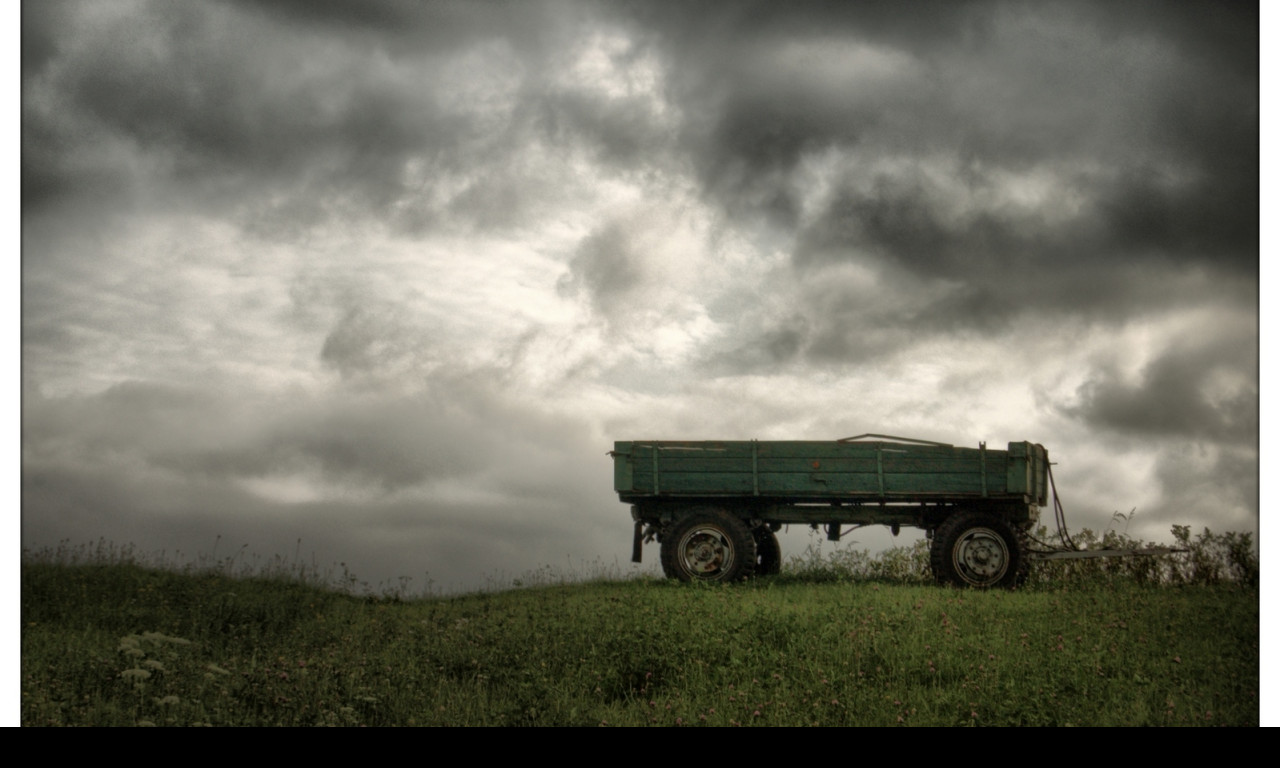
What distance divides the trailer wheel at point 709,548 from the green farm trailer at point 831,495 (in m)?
0.01

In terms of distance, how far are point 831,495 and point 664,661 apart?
6.21 meters

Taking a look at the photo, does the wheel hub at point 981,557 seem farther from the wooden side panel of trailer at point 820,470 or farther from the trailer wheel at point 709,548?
the trailer wheel at point 709,548

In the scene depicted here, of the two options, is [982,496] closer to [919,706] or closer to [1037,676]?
[1037,676]

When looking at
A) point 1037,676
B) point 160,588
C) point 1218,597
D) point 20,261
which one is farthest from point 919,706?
point 160,588

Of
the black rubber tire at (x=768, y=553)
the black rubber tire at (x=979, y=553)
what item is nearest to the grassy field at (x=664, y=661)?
the black rubber tire at (x=979, y=553)

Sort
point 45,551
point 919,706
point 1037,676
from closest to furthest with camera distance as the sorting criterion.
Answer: point 919,706, point 1037,676, point 45,551

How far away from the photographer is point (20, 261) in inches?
295

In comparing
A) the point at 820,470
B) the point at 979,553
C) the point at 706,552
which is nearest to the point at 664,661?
the point at 706,552

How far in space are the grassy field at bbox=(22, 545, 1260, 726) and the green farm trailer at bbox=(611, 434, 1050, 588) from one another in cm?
152

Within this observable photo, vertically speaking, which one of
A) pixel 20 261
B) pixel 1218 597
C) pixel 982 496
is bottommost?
pixel 1218 597
